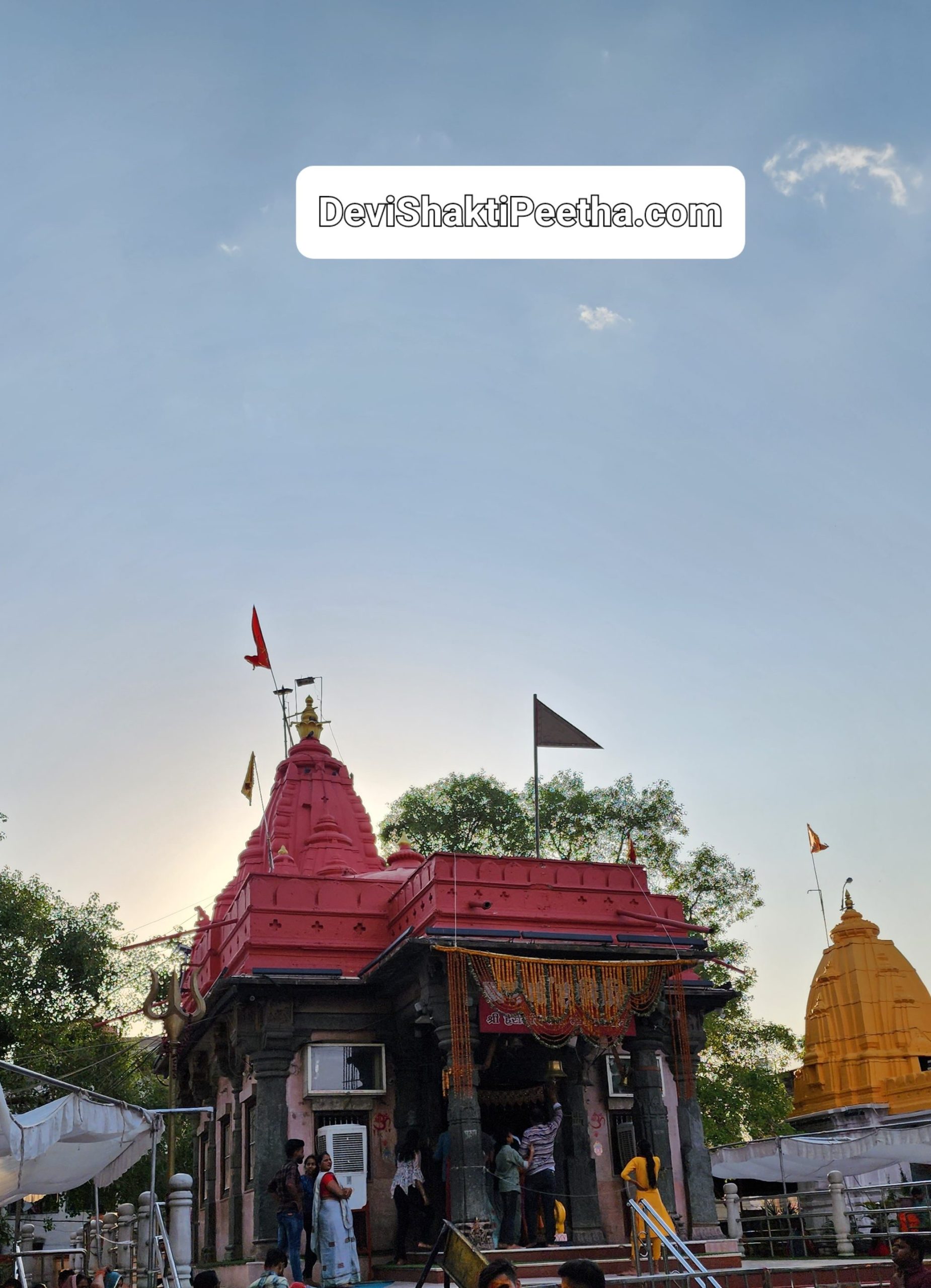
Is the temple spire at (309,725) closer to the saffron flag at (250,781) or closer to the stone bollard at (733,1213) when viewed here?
the saffron flag at (250,781)

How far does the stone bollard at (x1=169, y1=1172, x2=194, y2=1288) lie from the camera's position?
11.3 m

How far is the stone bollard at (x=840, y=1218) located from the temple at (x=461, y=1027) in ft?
6.10

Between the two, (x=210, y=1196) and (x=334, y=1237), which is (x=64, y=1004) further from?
(x=334, y=1237)

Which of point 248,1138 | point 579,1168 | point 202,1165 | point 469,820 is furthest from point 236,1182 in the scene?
point 469,820

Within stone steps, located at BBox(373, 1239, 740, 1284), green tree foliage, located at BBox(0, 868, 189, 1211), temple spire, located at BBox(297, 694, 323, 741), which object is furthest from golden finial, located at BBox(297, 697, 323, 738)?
stone steps, located at BBox(373, 1239, 740, 1284)

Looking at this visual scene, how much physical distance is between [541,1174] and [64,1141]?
282 inches

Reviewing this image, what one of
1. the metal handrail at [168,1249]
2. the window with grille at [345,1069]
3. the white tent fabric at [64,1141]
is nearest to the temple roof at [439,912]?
the window with grille at [345,1069]

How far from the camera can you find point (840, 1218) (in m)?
15.6

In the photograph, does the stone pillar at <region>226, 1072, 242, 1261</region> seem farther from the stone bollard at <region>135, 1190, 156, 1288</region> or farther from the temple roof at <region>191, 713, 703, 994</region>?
the stone bollard at <region>135, 1190, 156, 1288</region>

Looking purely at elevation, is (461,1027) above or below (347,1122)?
above

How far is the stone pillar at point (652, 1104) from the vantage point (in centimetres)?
1488

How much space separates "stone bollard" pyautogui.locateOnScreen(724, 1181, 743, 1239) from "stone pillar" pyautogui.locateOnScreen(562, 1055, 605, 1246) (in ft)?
8.28

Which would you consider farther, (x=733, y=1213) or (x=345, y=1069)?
(x=733, y=1213)

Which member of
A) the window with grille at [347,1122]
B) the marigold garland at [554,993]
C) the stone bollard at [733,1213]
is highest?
the marigold garland at [554,993]
